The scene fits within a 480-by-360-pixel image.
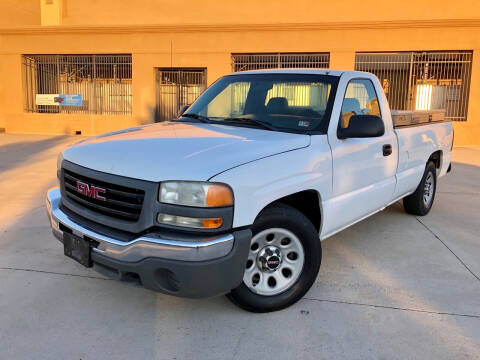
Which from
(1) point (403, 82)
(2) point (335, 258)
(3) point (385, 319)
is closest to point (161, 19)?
(1) point (403, 82)

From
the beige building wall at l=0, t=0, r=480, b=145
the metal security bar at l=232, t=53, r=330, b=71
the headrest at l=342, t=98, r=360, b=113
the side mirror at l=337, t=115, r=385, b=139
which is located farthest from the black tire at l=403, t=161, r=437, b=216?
the metal security bar at l=232, t=53, r=330, b=71

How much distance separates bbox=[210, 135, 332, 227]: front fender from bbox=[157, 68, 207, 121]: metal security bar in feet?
45.1

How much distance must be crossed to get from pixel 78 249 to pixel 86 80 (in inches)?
625

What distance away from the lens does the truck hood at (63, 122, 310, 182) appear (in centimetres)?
273

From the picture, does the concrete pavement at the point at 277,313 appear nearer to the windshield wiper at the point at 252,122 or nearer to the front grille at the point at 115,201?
the front grille at the point at 115,201

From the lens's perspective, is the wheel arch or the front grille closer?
the front grille

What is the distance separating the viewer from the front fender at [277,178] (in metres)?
2.76

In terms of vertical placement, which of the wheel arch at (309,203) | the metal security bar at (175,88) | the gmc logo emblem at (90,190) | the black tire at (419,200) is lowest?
the black tire at (419,200)

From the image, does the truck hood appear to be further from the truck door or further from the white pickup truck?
Answer: the truck door

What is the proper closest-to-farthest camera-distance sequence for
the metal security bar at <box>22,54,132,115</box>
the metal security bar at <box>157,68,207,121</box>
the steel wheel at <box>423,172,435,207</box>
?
the steel wheel at <box>423,172,435,207</box> < the metal security bar at <box>157,68,207,121</box> < the metal security bar at <box>22,54,132,115</box>

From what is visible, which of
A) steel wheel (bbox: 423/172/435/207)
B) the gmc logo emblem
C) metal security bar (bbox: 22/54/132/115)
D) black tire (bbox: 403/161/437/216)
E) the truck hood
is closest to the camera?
the truck hood

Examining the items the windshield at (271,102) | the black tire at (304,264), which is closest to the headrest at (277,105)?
the windshield at (271,102)

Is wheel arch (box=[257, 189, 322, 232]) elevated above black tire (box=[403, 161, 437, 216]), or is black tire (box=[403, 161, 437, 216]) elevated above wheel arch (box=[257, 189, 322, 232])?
wheel arch (box=[257, 189, 322, 232])

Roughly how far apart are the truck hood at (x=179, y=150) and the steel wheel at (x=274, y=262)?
0.60 m
